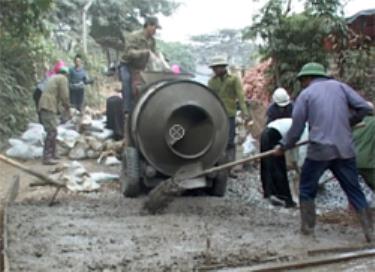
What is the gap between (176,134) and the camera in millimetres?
8211

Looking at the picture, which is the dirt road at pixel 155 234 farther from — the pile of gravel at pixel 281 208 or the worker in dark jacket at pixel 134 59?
the worker in dark jacket at pixel 134 59

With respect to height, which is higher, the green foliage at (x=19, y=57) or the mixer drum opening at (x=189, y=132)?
the green foliage at (x=19, y=57)

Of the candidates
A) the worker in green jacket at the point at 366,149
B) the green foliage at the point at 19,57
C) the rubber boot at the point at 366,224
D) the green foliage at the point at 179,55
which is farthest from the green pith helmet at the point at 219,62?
the green foliage at the point at 179,55

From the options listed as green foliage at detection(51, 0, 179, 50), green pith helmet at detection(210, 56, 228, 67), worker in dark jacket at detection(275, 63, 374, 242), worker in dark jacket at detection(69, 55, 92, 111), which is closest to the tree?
green foliage at detection(51, 0, 179, 50)

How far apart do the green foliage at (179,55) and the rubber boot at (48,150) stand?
19.1 m

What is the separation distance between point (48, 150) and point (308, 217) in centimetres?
642

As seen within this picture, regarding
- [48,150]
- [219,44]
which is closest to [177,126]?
[48,150]

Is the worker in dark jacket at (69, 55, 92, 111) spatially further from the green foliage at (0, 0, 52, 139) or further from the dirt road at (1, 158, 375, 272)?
the dirt road at (1, 158, 375, 272)

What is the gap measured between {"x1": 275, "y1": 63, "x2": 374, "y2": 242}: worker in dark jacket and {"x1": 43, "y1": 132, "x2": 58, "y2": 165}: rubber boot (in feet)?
20.1

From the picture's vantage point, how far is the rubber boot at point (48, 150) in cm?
1169

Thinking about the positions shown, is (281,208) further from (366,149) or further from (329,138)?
(329,138)

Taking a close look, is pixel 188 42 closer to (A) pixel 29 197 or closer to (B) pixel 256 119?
(B) pixel 256 119

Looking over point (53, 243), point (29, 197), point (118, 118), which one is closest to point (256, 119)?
point (118, 118)

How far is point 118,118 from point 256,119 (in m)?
2.69
